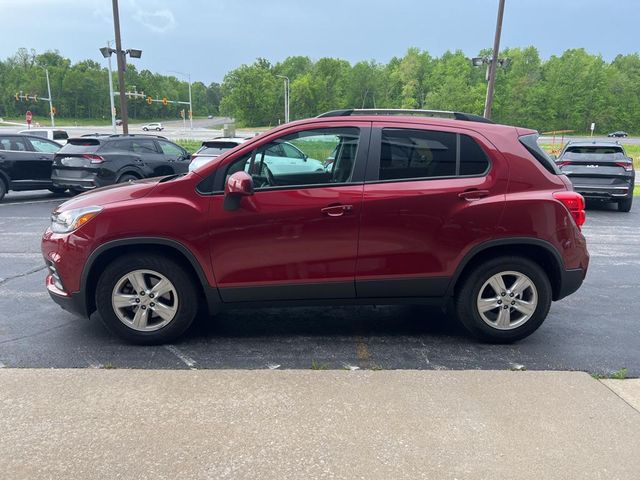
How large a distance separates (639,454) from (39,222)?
9951 millimetres

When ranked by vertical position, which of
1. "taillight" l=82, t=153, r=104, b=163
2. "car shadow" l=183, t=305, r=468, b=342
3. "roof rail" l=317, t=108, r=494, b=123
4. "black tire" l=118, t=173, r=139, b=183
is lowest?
"car shadow" l=183, t=305, r=468, b=342

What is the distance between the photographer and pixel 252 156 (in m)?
3.94

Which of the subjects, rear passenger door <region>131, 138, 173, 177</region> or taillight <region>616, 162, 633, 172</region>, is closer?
taillight <region>616, 162, 633, 172</region>

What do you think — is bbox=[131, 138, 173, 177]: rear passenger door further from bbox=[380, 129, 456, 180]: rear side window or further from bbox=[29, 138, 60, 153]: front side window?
bbox=[380, 129, 456, 180]: rear side window

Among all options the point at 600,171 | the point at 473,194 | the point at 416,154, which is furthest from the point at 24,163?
the point at 600,171

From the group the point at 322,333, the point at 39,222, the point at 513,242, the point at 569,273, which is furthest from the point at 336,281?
the point at 39,222

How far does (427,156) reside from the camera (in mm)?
3984

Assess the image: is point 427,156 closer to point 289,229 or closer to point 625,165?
point 289,229

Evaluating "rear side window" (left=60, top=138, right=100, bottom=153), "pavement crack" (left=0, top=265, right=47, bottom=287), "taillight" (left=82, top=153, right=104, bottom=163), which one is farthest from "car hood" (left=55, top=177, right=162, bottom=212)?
"rear side window" (left=60, top=138, right=100, bottom=153)

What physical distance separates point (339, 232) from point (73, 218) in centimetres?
204

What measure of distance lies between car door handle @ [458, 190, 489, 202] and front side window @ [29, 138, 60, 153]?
12.2 metres

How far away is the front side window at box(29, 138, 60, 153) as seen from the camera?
1278 cm

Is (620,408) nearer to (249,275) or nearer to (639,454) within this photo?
(639,454)

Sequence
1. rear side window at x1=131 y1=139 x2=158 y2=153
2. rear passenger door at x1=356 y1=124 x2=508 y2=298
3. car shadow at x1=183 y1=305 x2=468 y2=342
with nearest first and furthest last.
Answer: rear passenger door at x1=356 y1=124 x2=508 y2=298 → car shadow at x1=183 y1=305 x2=468 y2=342 → rear side window at x1=131 y1=139 x2=158 y2=153
